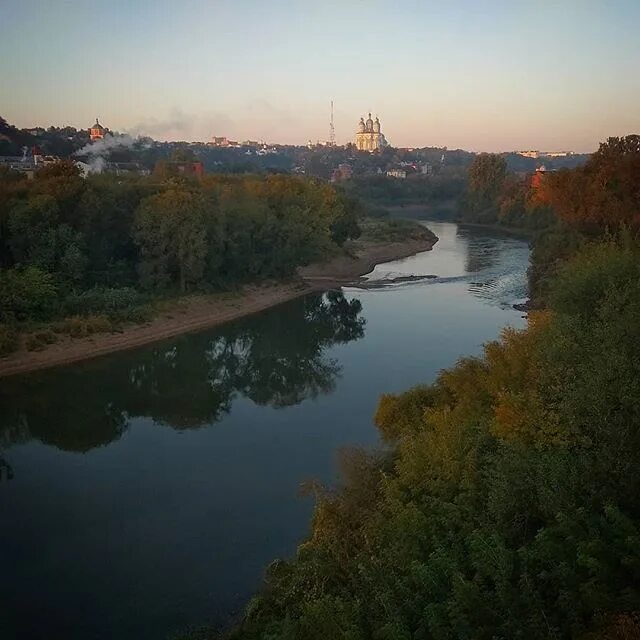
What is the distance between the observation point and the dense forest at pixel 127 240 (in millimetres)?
20391

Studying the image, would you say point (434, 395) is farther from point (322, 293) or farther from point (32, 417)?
point (322, 293)

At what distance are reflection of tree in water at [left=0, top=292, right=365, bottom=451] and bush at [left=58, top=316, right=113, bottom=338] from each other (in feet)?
4.02

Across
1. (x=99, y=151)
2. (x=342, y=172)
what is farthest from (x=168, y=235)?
(x=342, y=172)

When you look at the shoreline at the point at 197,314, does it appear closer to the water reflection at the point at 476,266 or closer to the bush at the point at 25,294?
the bush at the point at 25,294

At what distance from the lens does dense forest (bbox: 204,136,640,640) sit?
5.07 metres

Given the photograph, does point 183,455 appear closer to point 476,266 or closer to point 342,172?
point 476,266

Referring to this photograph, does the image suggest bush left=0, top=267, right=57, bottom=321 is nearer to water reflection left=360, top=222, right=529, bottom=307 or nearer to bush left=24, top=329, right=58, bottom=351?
bush left=24, top=329, right=58, bottom=351

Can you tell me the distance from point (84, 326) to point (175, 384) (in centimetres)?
407

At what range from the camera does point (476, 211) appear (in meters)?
56.7

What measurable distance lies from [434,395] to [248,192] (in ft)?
66.5

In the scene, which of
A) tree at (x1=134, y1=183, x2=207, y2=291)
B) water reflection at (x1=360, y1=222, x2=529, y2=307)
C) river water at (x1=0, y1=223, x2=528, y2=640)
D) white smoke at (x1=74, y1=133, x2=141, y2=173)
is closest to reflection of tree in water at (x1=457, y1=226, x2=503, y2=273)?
water reflection at (x1=360, y1=222, x2=529, y2=307)

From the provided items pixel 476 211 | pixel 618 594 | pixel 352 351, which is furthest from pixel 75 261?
pixel 476 211

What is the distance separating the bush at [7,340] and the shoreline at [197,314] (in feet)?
0.52

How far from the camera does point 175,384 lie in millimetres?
17391
